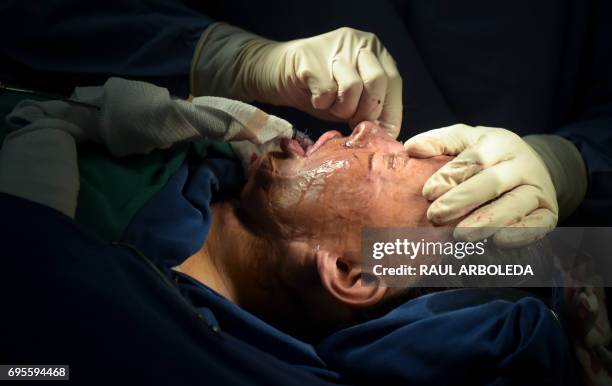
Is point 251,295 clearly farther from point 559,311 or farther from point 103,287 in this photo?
point 559,311

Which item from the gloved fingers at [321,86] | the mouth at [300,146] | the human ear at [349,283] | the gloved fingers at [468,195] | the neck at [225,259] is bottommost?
the neck at [225,259]

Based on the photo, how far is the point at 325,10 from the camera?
2039 millimetres

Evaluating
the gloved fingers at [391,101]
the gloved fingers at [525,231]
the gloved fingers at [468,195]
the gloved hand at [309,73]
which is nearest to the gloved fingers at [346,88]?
the gloved hand at [309,73]

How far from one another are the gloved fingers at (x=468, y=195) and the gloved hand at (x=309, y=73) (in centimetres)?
40

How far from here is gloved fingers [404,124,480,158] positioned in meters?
1.50

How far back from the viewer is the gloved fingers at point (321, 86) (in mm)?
1640

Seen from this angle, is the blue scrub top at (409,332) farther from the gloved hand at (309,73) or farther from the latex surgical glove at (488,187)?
the gloved hand at (309,73)

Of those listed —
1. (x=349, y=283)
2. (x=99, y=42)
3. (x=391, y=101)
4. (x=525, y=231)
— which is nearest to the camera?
(x=525, y=231)

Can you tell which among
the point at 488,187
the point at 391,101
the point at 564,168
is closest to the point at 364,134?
the point at 391,101

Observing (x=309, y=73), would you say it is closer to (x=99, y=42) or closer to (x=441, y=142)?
(x=441, y=142)

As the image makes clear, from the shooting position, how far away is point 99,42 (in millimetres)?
1895

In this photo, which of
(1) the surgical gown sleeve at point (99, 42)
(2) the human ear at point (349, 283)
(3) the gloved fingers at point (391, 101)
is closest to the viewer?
(2) the human ear at point (349, 283)

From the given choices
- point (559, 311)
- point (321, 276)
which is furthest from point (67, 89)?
point (559, 311)

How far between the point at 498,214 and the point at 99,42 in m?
1.28
